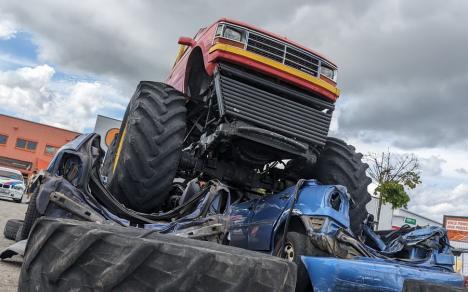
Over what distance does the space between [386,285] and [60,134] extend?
145 ft

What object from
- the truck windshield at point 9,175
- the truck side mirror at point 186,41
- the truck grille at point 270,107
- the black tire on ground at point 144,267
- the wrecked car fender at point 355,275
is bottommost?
the wrecked car fender at point 355,275

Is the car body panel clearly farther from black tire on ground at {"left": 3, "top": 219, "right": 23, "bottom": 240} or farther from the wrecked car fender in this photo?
black tire on ground at {"left": 3, "top": 219, "right": 23, "bottom": 240}

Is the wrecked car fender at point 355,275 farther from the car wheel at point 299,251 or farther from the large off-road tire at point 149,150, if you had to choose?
the large off-road tire at point 149,150

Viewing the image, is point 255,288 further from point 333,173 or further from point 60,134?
point 60,134

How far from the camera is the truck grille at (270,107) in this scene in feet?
17.3

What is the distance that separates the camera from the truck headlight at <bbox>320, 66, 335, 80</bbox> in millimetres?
5996

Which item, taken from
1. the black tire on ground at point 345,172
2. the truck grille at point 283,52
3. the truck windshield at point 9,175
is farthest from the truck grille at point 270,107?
the truck windshield at point 9,175

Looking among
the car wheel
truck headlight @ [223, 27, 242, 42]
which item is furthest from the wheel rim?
truck headlight @ [223, 27, 242, 42]

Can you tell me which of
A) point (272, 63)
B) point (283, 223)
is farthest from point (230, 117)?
point (283, 223)

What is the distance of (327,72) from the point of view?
605 cm

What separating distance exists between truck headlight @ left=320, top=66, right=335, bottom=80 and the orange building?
39185 millimetres

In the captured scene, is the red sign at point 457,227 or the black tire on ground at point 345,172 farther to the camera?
the red sign at point 457,227

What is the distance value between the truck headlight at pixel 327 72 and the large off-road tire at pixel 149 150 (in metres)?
1.89

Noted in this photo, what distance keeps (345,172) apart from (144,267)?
5342 millimetres
